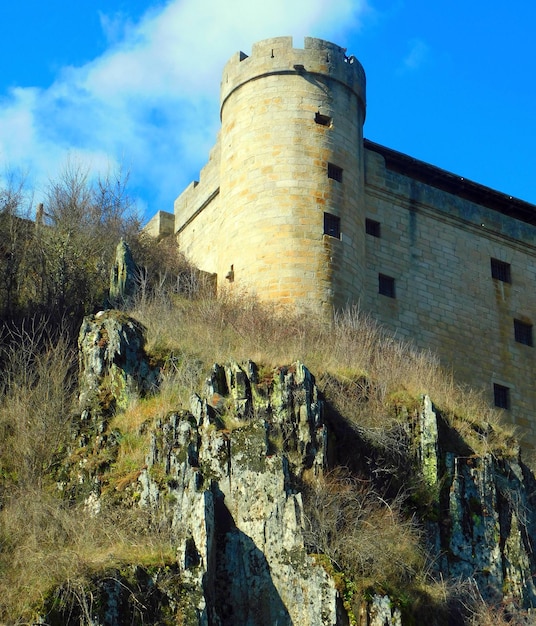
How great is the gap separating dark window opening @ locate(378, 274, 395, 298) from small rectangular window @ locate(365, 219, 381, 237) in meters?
1.04

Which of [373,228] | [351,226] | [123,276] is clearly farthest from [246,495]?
[373,228]

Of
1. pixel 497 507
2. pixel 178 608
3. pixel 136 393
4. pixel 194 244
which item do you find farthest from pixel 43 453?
pixel 194 244

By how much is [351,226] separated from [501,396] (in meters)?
5.52

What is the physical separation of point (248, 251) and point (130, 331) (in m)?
6.30

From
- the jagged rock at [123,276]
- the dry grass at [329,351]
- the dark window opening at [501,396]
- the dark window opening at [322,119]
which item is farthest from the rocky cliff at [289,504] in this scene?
the dark window opening at [322,119]

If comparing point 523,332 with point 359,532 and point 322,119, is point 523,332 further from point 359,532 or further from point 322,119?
point 359,532

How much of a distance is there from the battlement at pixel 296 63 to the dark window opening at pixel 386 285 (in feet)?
13.5

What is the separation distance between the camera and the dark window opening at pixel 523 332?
105 feet

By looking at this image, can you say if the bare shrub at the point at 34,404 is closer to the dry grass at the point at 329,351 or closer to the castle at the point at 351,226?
the dry grass at the point at 329,351

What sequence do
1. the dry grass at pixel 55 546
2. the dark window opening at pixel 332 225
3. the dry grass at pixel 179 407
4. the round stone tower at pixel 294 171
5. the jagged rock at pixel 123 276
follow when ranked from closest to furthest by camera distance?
the dry grass at pixel 55 546 → the dry grass at pixel 179 407 → the jagged rock at pixel 123 276 → the round stone tower at pixel 294 171 → the dark window opening at pixel 332 225

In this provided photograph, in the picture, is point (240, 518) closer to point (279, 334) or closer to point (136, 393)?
point (136, 393)

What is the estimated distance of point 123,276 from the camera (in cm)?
2678

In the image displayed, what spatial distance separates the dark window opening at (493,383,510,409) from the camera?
30.7 meters

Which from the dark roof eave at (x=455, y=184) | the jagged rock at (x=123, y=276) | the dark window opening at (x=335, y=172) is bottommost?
the jagged rock at (x=123, y=276)
